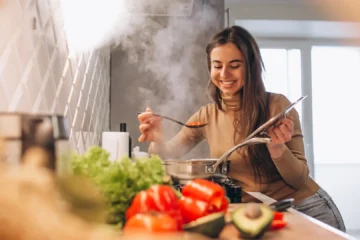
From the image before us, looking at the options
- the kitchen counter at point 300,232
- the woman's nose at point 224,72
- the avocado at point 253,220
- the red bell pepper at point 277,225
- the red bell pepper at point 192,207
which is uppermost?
the woman's nose at point 224,72

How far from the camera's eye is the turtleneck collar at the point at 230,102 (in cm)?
155

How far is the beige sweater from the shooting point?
1.25 m

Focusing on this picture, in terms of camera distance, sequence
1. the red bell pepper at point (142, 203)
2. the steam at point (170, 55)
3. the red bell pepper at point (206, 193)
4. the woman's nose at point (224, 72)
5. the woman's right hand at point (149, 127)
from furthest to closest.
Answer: the steam at point (170, 55)
the woman's nose at point (224, 72)
the woman's right hand at point (149, 127)
the red bell pepper at point (206, 193)
the red bell pepper at point (142, 203)

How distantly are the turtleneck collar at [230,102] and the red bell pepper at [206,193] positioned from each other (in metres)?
0.92

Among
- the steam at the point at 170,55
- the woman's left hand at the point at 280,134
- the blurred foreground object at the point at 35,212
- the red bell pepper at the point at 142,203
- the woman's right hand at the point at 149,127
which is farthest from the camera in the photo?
the steam at the point at 170,55

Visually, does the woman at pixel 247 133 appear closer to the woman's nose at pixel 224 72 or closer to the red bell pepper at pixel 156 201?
the woman's nose at pixel 224 72

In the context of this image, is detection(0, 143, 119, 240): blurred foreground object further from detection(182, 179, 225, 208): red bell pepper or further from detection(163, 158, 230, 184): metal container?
detection(163, 158, 230, 184): metal container

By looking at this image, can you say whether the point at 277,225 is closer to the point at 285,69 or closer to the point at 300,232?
the point at 300,232

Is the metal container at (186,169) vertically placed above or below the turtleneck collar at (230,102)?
below

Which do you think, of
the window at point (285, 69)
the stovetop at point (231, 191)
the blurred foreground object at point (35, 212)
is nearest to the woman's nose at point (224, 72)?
the stovetop at point (231, 191)

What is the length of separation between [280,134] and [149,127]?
18.3 inches

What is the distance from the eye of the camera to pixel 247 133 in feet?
4.79

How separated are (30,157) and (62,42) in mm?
932

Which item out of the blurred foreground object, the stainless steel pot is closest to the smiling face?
the stainless steel pot
